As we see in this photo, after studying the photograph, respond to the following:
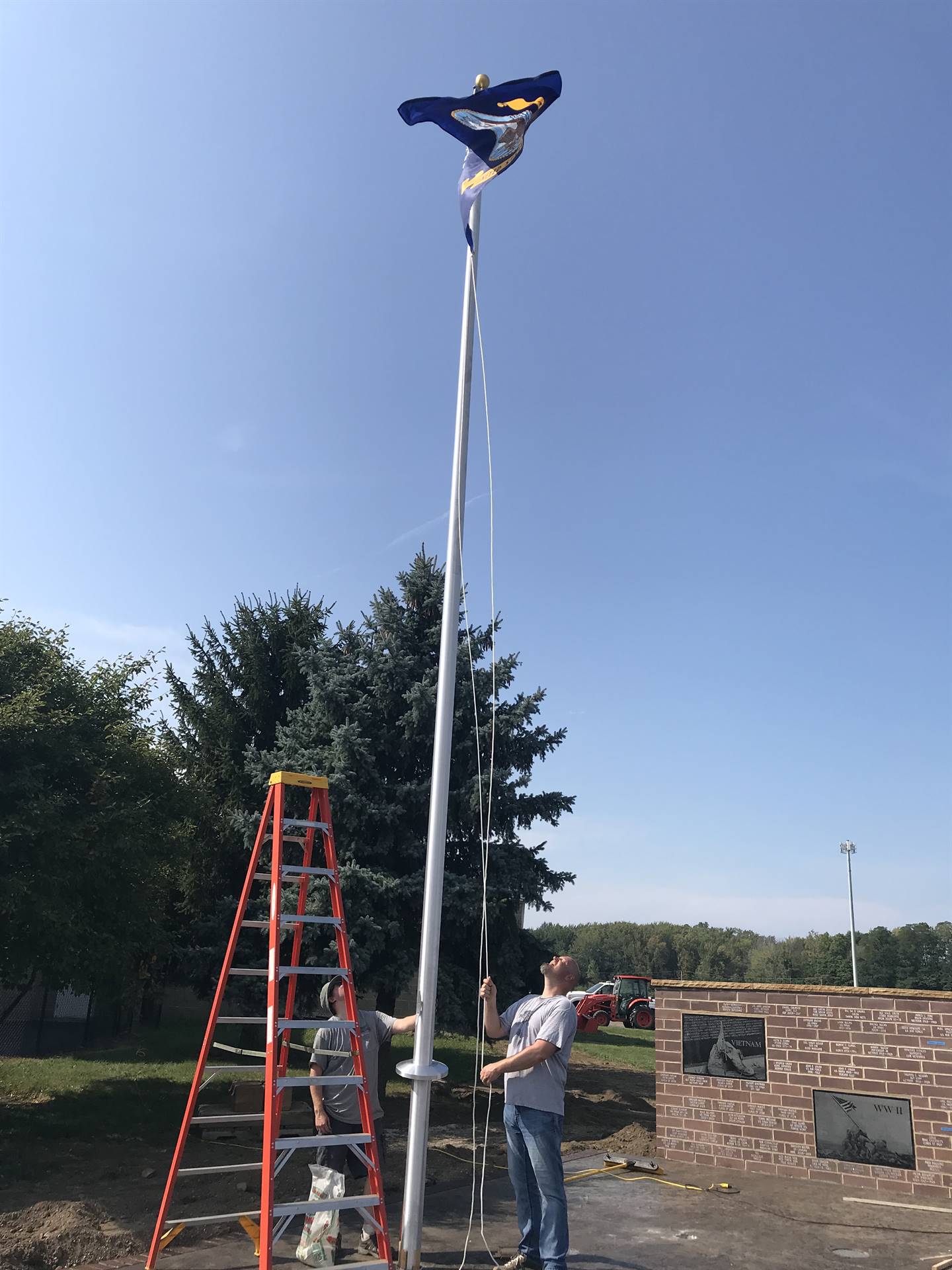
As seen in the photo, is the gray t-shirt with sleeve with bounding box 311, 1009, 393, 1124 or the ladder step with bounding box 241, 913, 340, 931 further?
the gray t-shirt with sleeve with bounding box 311, 1009, 393, 1124

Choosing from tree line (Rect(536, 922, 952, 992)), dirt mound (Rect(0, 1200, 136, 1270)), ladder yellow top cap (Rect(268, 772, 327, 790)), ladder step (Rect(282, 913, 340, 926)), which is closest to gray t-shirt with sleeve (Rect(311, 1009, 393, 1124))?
ladder step (Rect(282, 913, 340, 926))

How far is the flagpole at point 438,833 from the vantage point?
5230mm

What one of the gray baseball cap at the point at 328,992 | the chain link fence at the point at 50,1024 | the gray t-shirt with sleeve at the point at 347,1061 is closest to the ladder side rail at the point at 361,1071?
the gray t-shirt with sleeve at the point at 347,1061

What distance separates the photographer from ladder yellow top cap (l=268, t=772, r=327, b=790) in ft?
20.8

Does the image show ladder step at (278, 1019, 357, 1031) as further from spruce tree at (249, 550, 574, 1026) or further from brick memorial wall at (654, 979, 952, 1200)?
spruce tree at (249, 550, 574, 1026)

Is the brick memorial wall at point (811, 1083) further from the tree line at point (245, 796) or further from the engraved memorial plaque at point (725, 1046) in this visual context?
the tree line at point (245, 796)

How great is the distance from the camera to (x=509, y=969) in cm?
1552

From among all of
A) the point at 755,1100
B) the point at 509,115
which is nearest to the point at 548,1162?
the point at 755,1100

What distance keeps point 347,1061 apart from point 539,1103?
2.02m

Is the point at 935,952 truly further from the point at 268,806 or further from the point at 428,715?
the point at 268,806

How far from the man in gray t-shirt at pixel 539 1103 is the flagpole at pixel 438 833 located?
1.33 ft

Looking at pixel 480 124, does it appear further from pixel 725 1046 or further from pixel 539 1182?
pixel 725 1046

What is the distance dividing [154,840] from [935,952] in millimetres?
87110

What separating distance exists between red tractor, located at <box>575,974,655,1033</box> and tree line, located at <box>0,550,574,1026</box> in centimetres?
1799
